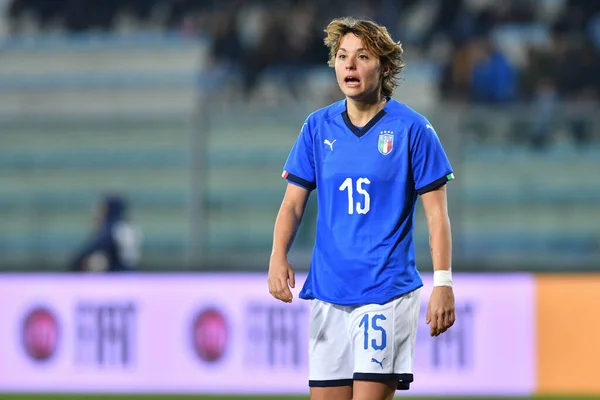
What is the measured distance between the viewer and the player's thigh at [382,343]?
15.4ft

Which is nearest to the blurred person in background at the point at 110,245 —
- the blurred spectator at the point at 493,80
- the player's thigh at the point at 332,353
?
the blurred spectator at the point at 493,80

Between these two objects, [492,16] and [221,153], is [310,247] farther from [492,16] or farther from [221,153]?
[492,16]

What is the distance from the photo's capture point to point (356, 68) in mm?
4668

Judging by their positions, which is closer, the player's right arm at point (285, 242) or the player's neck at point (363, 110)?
the player's right arm at point (285, 242)

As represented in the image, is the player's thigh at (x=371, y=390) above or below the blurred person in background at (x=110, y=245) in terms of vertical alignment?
below

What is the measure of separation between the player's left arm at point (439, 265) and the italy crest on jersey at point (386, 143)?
21cm

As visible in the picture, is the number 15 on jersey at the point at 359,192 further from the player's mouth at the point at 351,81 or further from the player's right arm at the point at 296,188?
the player's mouth at the point at 351,81

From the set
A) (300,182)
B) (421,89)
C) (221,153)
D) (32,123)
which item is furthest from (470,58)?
(300,182)

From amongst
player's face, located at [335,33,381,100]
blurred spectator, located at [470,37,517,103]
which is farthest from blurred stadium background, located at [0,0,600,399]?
player's face, located at [335,33,381,100]

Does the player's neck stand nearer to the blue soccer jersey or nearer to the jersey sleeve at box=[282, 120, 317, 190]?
the blue soccer jersey

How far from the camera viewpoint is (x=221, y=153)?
38.2 ft

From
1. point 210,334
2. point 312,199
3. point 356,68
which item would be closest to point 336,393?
point 356,68

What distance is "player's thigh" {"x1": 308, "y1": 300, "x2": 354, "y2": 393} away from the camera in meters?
4.74

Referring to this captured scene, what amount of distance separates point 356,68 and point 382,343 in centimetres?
100
